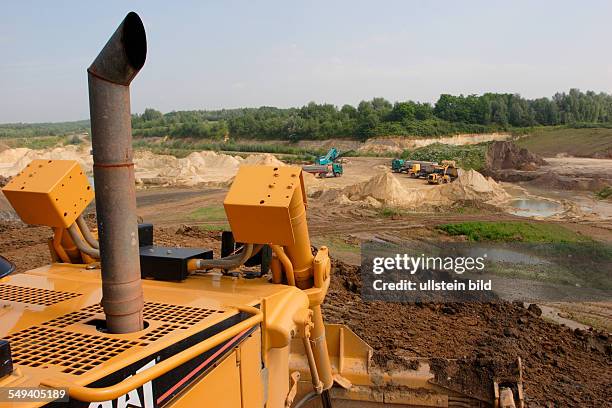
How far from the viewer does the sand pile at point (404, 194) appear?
67.8 feet

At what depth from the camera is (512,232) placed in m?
15.8

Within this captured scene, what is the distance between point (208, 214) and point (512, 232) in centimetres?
1012

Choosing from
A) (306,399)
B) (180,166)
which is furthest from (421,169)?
(306,399)

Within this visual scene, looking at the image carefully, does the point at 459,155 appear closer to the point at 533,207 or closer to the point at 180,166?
the point at 533,207

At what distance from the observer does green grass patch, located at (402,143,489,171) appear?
3234 cm

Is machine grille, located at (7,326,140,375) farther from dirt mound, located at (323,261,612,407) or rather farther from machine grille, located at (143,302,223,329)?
dirt mound, located at (323,261,612,407)

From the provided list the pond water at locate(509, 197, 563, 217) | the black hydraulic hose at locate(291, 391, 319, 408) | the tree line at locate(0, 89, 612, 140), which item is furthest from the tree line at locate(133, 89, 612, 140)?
the black hydraulic hose at locate(291, 391, 319, 408)

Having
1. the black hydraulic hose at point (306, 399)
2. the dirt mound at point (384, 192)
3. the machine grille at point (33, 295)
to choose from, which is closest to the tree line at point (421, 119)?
the dirt mound at point (384, 192)

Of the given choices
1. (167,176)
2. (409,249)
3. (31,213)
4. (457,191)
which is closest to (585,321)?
(409,249)

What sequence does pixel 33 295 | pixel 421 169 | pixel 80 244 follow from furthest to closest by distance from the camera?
1. pixel 421 169
2. pixel 80 244
3. pixel 33 295

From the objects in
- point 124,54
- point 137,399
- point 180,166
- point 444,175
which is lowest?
point 444,175

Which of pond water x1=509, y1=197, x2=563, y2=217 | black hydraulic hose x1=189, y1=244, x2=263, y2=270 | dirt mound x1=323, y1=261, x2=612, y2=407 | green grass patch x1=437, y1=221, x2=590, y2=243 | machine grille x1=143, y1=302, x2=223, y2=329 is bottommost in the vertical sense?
pond water x1=509, y1=197, x2=563, y2=217

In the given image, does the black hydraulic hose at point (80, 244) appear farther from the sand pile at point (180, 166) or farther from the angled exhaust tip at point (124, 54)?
the sand pile at point (180, 166)

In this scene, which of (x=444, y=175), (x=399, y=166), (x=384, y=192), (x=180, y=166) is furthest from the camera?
(x=180, y=166)
